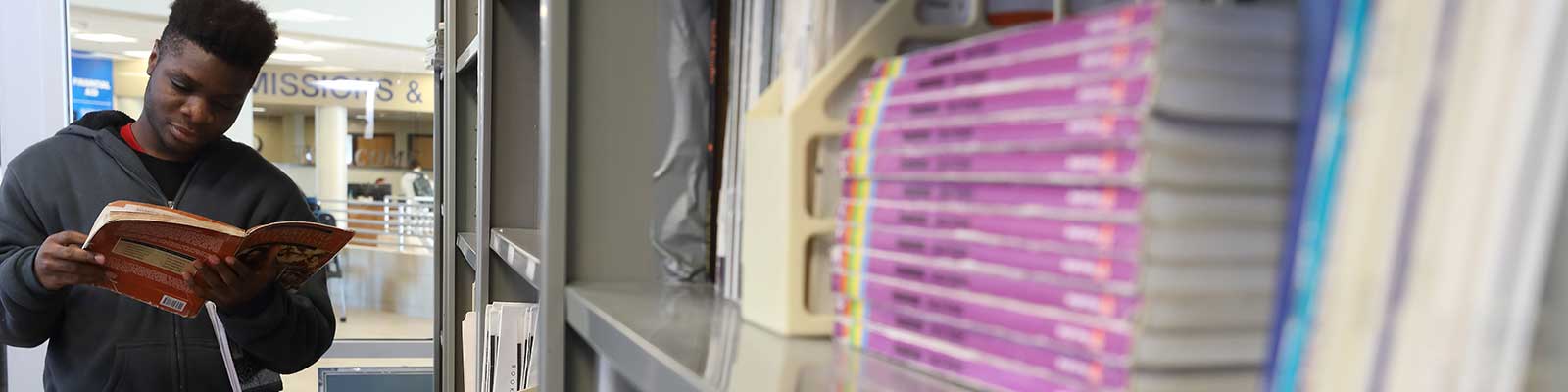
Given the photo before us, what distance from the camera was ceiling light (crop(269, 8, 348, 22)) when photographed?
351 centimetres

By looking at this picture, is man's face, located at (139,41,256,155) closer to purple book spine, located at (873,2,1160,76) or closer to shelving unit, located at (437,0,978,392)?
shelving unit, located at (437,0,978,392)

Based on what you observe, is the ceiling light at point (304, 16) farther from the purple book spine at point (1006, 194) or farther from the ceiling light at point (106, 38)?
the purple book spine at point (1006, 194)

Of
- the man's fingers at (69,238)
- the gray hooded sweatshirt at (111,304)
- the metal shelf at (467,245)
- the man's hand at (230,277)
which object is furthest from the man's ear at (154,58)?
the metal shelf at (467,245)

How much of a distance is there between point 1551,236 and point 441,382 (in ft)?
7.84

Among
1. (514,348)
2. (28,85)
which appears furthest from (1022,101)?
(28,85)

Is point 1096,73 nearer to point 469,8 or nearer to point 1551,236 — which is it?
point 1551,236

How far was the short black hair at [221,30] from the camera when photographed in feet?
6.32

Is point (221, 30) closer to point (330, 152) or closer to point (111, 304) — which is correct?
point (111, 304)

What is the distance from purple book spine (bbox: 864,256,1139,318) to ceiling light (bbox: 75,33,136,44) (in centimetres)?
369

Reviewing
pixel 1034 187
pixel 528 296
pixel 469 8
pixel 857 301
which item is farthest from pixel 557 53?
pixel 469 8

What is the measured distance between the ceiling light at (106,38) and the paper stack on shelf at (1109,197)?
373 centimetres

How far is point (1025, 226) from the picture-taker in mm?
361

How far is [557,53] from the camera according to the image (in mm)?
734

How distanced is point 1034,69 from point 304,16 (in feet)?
12.2
